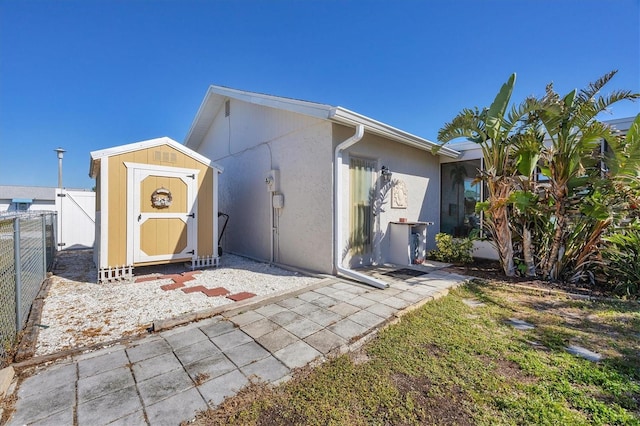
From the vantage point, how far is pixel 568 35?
18.0 feet

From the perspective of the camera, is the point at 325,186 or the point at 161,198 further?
the point at 161,198

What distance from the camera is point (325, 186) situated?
5418 mm

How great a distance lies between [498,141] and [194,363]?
6212mm

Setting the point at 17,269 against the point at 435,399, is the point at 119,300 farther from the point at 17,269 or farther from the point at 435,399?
the point at 435,399

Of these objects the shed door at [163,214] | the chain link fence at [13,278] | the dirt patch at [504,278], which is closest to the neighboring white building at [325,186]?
the dirt patch at [504,278]

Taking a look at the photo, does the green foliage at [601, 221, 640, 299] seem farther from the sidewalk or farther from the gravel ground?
the gravel ground

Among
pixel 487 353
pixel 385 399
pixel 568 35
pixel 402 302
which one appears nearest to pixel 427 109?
pixel 568 35

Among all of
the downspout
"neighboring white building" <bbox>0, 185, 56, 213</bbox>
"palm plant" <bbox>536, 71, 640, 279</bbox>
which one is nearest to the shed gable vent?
the downspout

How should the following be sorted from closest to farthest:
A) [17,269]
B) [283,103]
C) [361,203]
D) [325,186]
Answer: [17,269], [325,186], [283,103], [361,203]

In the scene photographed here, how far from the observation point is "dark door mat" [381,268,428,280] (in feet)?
17.7

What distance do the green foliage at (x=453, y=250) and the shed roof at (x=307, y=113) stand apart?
103 inches

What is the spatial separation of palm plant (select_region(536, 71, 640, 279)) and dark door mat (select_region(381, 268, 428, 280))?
8.20 feet

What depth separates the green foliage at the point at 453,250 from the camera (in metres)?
6.81

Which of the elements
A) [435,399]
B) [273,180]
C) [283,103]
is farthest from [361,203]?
[435,399]
